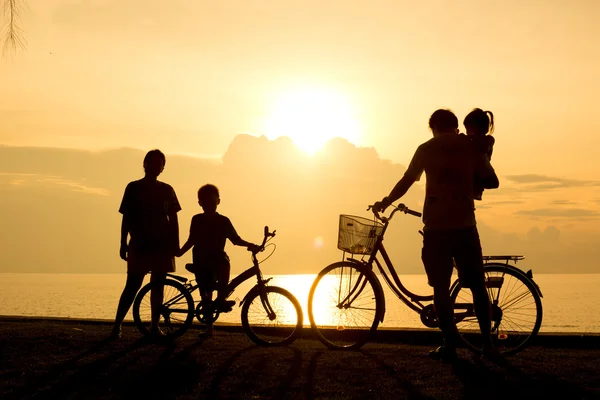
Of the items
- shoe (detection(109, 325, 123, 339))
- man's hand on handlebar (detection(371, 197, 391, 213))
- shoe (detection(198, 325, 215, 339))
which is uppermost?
man's hand on handlebar (detection(371, 197, 391, 213))

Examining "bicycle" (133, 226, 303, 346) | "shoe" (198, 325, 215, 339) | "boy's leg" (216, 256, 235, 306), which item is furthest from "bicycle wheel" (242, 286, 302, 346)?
"shoe" (198, 325, 215, 339)

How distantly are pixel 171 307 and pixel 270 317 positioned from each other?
52.7 inches

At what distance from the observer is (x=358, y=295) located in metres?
7.79

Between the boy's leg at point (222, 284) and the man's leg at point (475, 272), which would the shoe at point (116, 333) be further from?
the man's leg at point (475, 272)

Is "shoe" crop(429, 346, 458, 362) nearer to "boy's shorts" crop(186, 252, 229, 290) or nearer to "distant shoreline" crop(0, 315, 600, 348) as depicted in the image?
"distant shoreline" crop(0, 315, 600, 348)

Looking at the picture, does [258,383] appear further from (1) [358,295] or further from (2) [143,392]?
(1) [358,295]

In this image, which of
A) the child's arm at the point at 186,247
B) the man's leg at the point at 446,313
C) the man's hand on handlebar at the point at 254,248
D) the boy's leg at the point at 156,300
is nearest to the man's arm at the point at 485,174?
the man's leg at the point at 446,313

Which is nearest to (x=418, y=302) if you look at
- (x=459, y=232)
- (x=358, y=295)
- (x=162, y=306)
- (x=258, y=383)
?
(x=358, y=295)

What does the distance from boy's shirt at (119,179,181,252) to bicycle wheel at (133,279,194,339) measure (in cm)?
48

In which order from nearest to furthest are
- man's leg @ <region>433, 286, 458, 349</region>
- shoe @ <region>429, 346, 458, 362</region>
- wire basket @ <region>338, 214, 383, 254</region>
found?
man's leg @ <region>433, 286, 458, 349</region>
shoe @ <region>429, 346, 458, 362</region>
wire basket @ <region>338, 214, 383, 254</region>

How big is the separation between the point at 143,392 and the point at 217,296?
3020mm

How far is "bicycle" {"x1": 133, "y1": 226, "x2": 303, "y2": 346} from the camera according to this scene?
8188mm

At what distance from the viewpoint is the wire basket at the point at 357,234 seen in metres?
7.60

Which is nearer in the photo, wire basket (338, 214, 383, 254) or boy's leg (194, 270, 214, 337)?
wire basket (338, 214, 383, 254)
